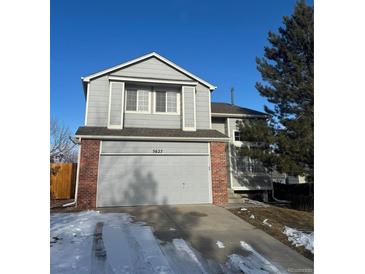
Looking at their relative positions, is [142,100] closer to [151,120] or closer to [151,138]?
[151,120]

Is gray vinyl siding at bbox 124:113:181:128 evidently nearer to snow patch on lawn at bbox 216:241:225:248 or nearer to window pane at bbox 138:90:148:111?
window pane at bbox 138:90:148:111

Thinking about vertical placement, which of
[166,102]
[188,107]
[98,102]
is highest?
[166,102]

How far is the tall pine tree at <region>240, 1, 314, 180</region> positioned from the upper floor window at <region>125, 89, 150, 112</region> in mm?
4590

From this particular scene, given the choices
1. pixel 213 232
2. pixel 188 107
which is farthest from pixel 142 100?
pixel 213 232

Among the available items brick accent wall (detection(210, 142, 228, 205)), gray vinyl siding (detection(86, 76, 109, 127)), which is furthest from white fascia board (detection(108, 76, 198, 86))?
brick accent wall (detection(210, 142, 228, 205))

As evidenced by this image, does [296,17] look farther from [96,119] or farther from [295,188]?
[96,119]

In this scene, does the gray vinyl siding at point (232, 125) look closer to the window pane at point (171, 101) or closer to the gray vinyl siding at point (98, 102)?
the window pane at point (171, 101)

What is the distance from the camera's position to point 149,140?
10359 millimetres

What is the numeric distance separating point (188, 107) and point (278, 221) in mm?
6041

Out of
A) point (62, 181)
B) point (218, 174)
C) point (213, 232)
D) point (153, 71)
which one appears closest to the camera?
point (213, 232)

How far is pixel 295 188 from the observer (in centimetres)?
1498
